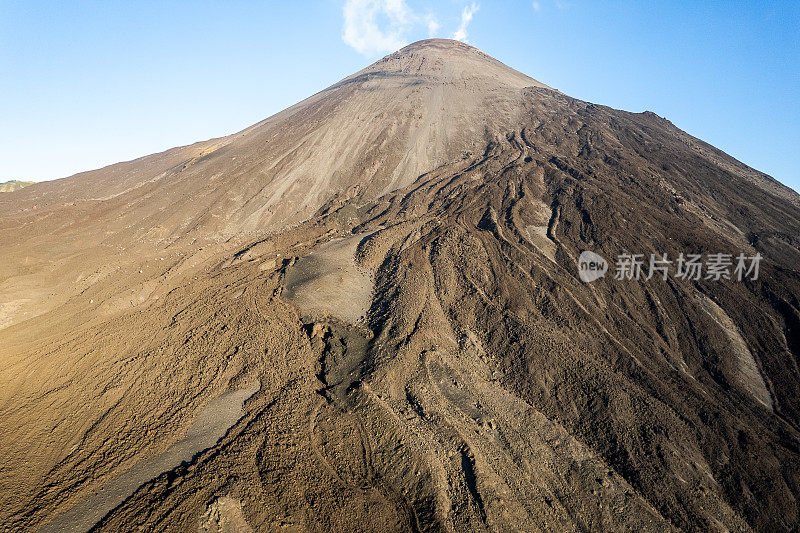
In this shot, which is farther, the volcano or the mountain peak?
the mountain peak

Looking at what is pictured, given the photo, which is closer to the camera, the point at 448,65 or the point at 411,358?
the point at 411,358

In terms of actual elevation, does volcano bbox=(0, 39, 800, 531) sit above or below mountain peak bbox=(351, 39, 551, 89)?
below

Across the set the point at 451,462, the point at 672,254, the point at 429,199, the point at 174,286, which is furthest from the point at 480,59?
the point at 451,462

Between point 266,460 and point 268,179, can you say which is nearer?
point 266,460

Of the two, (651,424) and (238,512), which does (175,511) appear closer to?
(238,512)

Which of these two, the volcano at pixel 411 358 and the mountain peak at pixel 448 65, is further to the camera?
the mountain peak at pixel 448 65

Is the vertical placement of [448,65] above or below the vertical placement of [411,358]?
above

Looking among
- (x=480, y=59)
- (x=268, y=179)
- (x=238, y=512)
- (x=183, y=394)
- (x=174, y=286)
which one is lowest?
(x=238, y=512)

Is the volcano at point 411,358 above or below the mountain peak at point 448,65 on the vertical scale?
below
